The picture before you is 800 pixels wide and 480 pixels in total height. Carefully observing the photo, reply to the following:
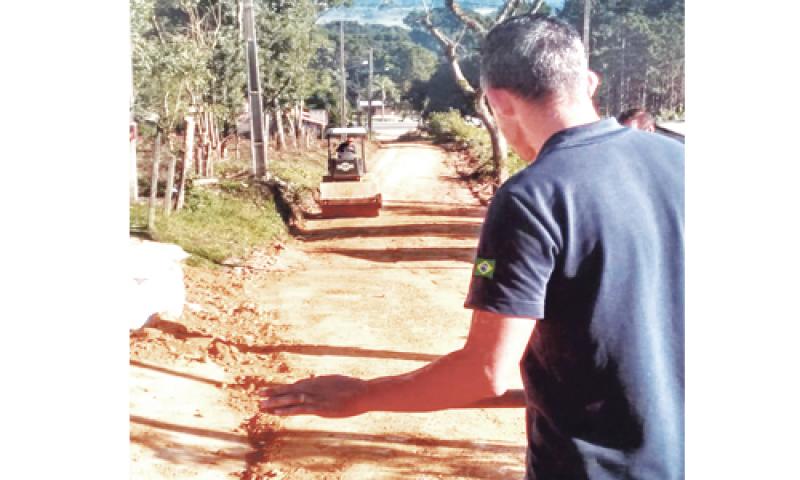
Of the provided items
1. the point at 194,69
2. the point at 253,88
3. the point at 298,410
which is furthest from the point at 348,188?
the point at 298,410

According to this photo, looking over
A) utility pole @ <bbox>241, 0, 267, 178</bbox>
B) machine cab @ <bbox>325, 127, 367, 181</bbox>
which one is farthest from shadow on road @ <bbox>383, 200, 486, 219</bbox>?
utility pole @ <bbox>241, 0, 267, 178</bbox>

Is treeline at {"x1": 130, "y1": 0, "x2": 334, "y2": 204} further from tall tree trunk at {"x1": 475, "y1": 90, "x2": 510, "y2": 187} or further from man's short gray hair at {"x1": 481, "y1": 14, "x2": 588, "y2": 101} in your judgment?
man's short gray hair at {"x1": 481, "y1": 14, "x2": 588, "y2": 101}

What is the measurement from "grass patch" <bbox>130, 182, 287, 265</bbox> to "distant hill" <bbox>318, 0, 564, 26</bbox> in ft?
2.81

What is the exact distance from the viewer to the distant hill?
2.55 m

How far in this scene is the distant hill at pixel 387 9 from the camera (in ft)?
8.36

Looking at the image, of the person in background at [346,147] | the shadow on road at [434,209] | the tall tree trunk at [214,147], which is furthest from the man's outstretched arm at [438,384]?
the person in background at [346,147]

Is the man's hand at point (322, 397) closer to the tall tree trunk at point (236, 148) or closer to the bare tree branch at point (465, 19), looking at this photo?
the bare tree branch at point (465, 19)

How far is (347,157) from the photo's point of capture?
548cm

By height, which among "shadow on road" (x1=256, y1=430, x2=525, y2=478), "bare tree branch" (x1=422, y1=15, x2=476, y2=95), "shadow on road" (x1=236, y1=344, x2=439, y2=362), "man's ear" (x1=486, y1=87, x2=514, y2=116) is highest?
"bare tree branch" (x1=422, y1=15, x2=476, y2=95)

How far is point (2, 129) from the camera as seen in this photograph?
2061 millimetres

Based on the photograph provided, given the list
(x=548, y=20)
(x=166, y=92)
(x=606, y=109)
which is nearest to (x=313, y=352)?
(x=166, y=92)

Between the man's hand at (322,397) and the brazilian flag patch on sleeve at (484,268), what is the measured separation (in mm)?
235
